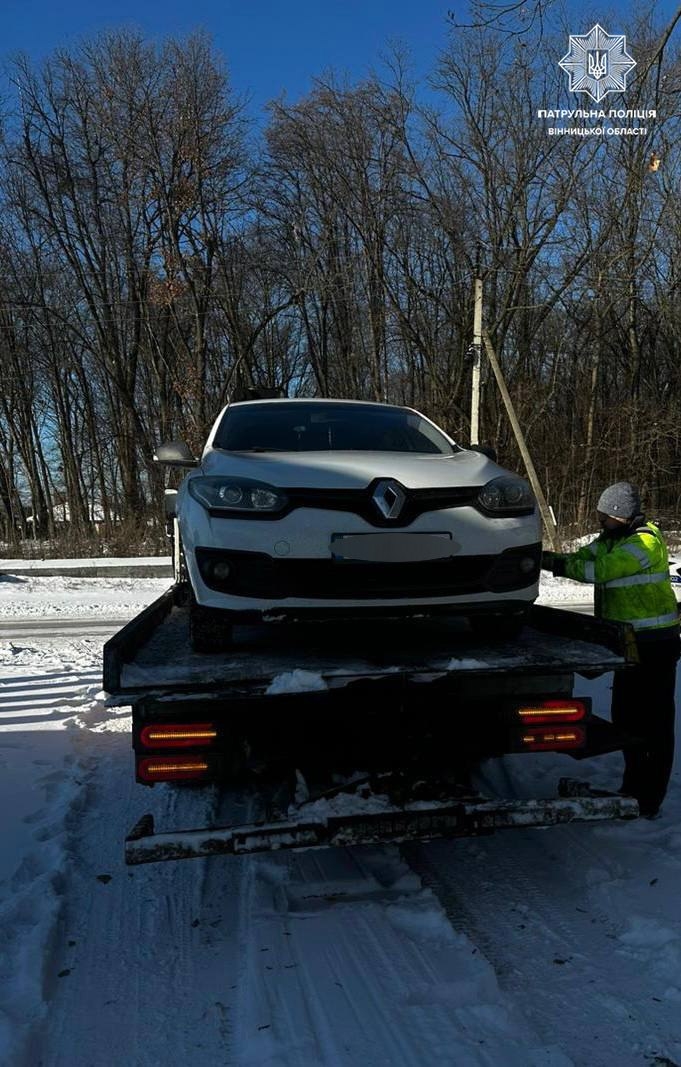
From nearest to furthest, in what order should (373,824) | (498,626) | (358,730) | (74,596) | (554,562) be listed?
(373,824)
(358,730)
(498,626)
(554,562)
(74,596)

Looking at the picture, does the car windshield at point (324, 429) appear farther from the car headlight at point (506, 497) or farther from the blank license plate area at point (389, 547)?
the blank license plate area at point (389, 547)

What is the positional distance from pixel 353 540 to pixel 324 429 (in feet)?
4.85

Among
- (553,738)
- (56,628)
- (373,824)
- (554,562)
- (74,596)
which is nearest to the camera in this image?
(373,824)

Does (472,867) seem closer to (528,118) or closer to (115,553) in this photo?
(115,553)

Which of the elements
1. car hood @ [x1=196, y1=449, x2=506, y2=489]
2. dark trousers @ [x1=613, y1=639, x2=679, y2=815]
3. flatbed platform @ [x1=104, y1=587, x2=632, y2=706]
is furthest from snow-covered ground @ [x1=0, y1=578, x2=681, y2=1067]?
car hood @ [x1=196, y1=449, x2=506, y2=489]

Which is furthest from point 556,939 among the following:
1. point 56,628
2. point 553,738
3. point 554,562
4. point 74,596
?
point 74,596

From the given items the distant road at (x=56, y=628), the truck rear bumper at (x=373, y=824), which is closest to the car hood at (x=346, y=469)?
the truck rear bumper at (x=373, y=824)

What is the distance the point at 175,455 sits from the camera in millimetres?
4512

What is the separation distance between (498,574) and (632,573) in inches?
39.5

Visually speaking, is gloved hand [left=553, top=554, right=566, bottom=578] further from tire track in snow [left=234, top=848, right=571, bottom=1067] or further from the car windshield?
tire track in snow [left=234, top=848, right=571, bottom=1067]

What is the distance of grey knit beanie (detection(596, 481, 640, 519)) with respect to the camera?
392cm

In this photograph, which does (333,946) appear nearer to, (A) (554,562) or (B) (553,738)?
(B) (553,738)

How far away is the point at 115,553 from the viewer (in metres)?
20.8

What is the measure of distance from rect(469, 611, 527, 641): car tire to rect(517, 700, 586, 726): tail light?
48cm
